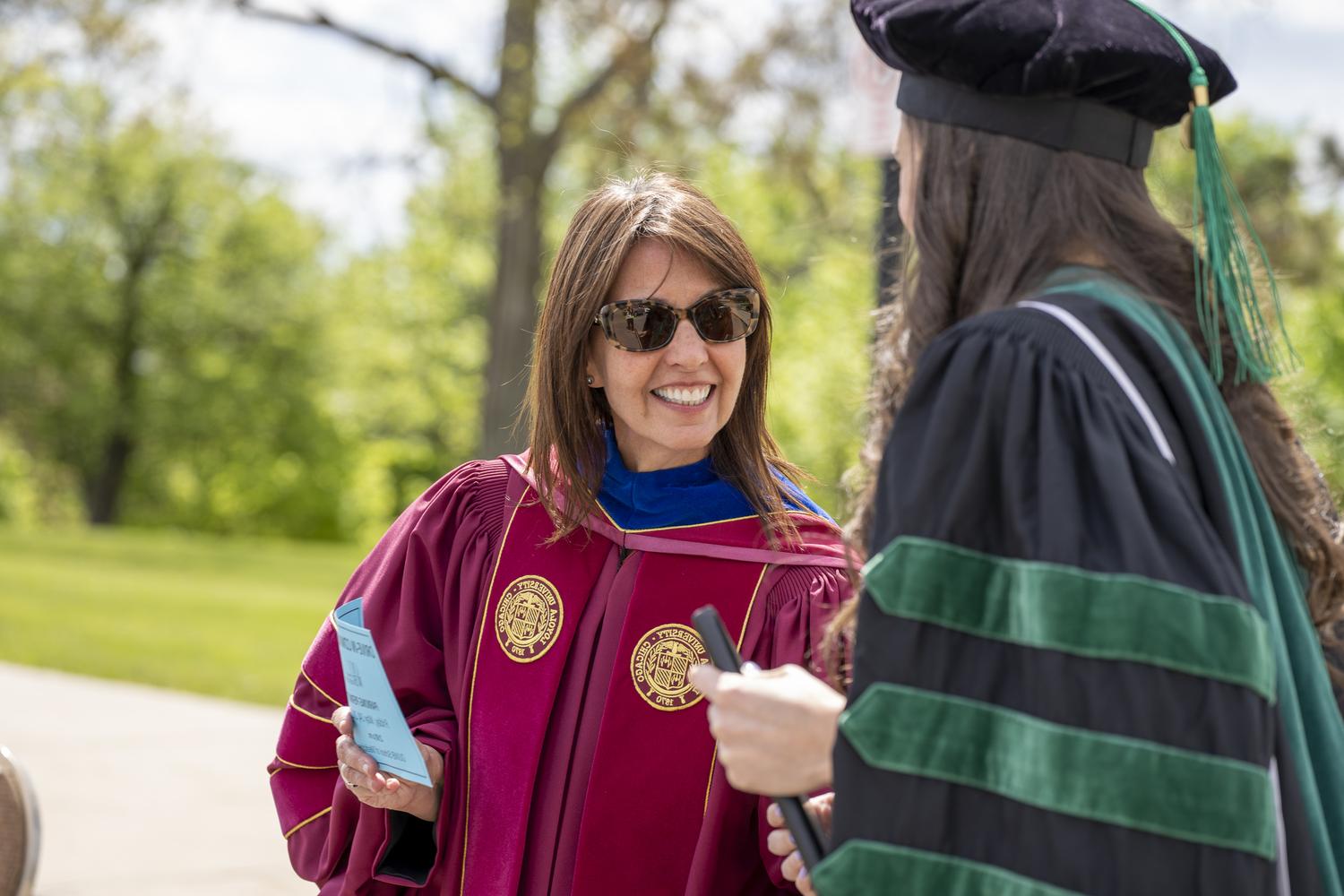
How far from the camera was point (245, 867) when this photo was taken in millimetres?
6141

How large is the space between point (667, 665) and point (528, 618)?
26 centimetres

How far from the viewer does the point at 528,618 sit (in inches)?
104

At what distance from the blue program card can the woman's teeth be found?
0.67m

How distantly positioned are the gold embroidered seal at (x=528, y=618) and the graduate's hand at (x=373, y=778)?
0.23 m

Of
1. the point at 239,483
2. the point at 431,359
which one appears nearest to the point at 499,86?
the point at 431,359

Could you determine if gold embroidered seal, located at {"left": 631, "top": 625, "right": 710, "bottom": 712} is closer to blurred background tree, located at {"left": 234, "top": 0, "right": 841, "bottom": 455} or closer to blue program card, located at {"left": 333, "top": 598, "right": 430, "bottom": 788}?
blue program card, located at {"left": 333, "top": 598, "right": 430, "bottom": 788}

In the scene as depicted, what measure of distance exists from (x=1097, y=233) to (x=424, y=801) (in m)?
1.56

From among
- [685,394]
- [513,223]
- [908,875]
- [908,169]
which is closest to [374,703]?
[685,394]

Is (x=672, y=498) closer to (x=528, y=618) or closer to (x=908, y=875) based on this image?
(x=528, y=618)

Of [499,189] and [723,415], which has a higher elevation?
[499,189]

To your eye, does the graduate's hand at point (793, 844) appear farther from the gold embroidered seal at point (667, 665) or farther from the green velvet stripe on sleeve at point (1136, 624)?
the green velvet stripe on sleeve at point (1136, 624)

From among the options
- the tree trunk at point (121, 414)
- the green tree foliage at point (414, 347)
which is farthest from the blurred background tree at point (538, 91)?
the tree trunk at point (121, 414)

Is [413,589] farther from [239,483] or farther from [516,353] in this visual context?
[239,483]

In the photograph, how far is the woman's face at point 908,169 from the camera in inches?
69.6
